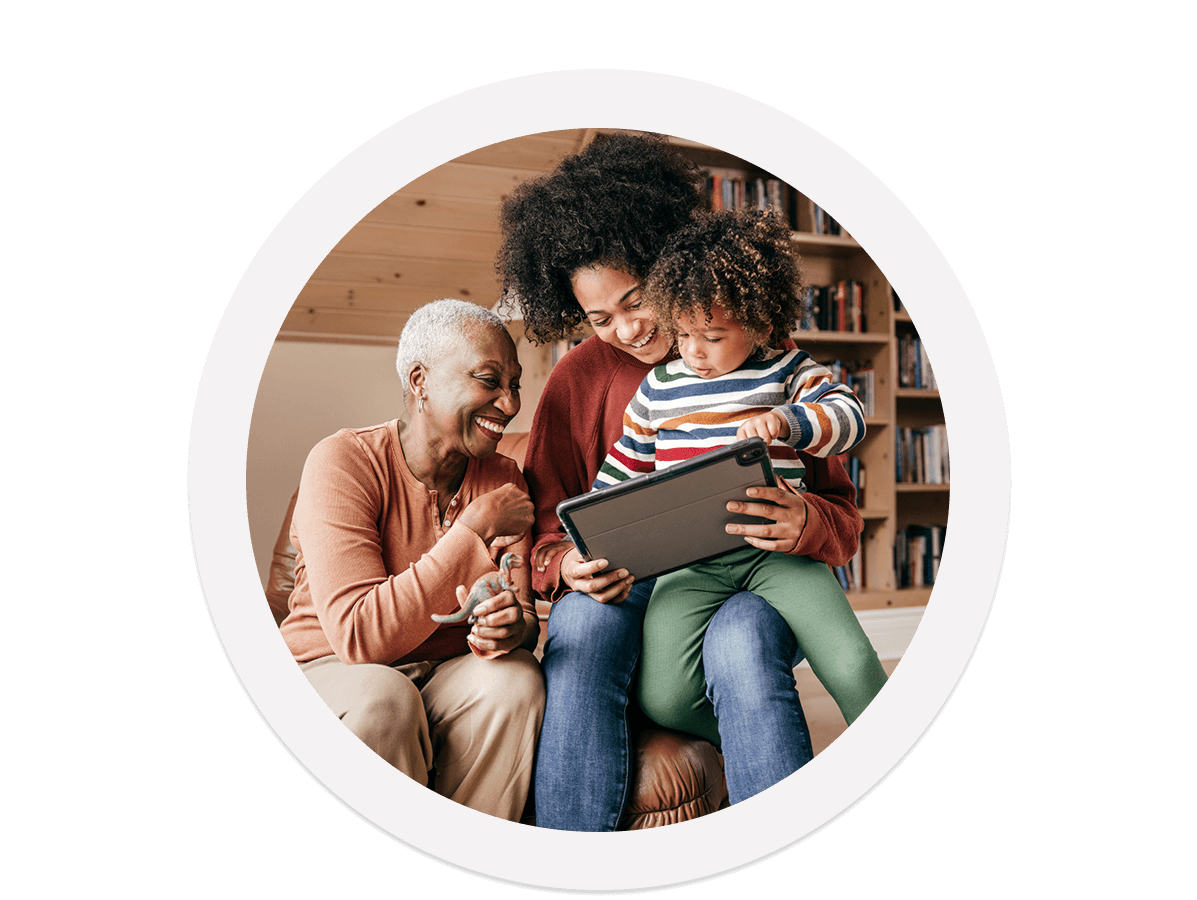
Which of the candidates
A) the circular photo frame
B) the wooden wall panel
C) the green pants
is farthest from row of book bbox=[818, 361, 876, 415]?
the wooden wall panel

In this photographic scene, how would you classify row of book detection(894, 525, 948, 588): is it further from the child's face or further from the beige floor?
the child's face

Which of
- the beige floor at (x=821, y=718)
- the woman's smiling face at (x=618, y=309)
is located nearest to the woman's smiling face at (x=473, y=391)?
the woman's smiling face at (x=618, y=309)

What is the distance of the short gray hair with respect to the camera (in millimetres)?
1049

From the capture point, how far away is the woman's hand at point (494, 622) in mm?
989

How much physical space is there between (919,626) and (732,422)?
451 mm

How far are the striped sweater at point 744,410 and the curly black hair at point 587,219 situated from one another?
181 millimetres

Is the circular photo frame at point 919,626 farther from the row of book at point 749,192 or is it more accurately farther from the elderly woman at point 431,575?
the row of book at point 749,192

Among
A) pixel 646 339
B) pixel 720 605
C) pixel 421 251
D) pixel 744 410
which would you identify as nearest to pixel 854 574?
pixel 720 605

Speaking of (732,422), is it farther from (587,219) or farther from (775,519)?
(587,219)

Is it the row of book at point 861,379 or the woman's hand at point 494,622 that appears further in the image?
the row of book at point 861,379

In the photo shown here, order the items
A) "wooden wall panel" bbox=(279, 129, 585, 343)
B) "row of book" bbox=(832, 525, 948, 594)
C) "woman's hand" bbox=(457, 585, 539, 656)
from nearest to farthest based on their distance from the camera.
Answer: "woman's hand" bbox=(457, 585, 539, 656), "wooden wall panel" bbox=(279, 129, 585, 343), "row of book" bbox=(832, 525, 948, 594)

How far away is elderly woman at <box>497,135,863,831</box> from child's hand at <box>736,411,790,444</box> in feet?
0.29

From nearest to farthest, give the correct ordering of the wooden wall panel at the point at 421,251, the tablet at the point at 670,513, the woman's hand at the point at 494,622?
the tablet at the point at 670,513
the woman's hand at the point at 494,622
the wooden wall panel at the point at 421,251

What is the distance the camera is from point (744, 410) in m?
0.96
